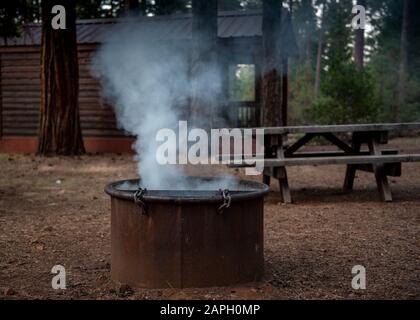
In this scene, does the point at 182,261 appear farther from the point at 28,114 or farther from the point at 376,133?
the point at 28,114

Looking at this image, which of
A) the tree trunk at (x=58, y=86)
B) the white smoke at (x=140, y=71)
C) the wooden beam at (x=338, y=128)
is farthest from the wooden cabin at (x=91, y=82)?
the wooden beam at (x=338, y=128)

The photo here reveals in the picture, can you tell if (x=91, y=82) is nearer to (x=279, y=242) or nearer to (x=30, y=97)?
(x=30, y=97)

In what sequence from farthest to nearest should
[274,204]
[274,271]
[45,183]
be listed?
[45,183] → [274,204] → [274,271]

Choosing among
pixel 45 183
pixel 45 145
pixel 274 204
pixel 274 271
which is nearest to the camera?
pixel 274 271

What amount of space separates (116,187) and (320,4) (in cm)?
3259

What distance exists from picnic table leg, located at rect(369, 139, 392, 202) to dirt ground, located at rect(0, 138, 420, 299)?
174 millimetres

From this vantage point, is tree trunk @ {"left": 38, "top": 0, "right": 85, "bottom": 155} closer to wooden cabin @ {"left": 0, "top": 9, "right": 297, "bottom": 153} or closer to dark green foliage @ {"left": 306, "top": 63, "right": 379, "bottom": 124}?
wooden cabin @ {"left": 0, "top": 9, "right": 297, "bottom": 153}

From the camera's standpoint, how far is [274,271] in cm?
410

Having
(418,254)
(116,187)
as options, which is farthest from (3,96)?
(418,254)

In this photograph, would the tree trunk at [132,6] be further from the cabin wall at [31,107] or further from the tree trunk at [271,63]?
the tree trunk at [271,63]

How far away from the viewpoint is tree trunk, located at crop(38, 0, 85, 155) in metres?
12.5

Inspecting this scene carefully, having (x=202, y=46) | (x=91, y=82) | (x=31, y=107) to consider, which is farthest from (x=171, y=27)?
(x=31, y=107)

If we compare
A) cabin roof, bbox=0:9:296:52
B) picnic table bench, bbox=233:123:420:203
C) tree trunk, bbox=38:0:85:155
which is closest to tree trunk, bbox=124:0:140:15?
cabin roof, bbox=0:9:296:52

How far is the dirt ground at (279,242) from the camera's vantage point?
11.8 ft
